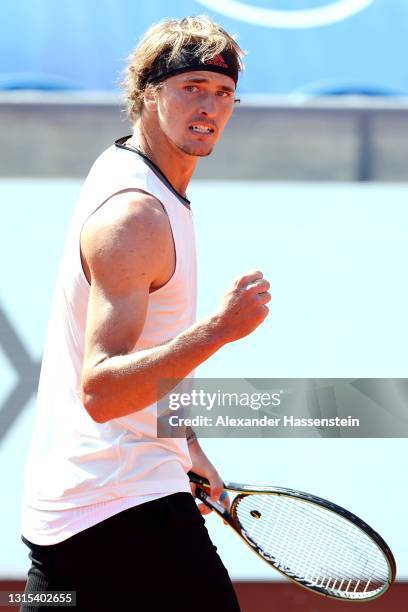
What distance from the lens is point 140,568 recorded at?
1.61 m

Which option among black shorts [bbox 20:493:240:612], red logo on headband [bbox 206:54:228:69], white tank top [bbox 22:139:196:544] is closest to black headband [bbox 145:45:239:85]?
red logo on headband [bbox 206:54:228:69]

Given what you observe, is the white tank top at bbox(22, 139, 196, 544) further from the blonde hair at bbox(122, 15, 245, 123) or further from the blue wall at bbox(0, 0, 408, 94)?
the blue wall at bbox(0, 0, 408, 94)

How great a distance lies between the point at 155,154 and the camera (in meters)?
1.77

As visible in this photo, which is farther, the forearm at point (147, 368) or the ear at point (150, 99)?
the ear at point (150, 99)

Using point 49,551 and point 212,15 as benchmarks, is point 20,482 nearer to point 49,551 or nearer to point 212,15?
point 49,551

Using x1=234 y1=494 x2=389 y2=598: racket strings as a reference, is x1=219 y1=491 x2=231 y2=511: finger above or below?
above

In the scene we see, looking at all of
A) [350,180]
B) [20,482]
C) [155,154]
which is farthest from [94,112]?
[155,154]

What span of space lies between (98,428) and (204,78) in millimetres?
665

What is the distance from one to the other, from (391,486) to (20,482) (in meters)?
1.04

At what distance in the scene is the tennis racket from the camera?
2107 mm

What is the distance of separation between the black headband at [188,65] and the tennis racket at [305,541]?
0.84 m

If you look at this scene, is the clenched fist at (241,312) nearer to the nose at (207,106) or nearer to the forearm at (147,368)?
the forearm at (147,368)

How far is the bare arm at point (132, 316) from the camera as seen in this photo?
1407 millimetres

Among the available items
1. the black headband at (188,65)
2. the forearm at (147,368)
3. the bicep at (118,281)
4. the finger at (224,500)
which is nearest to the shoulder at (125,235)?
the bicep at (118,281)
